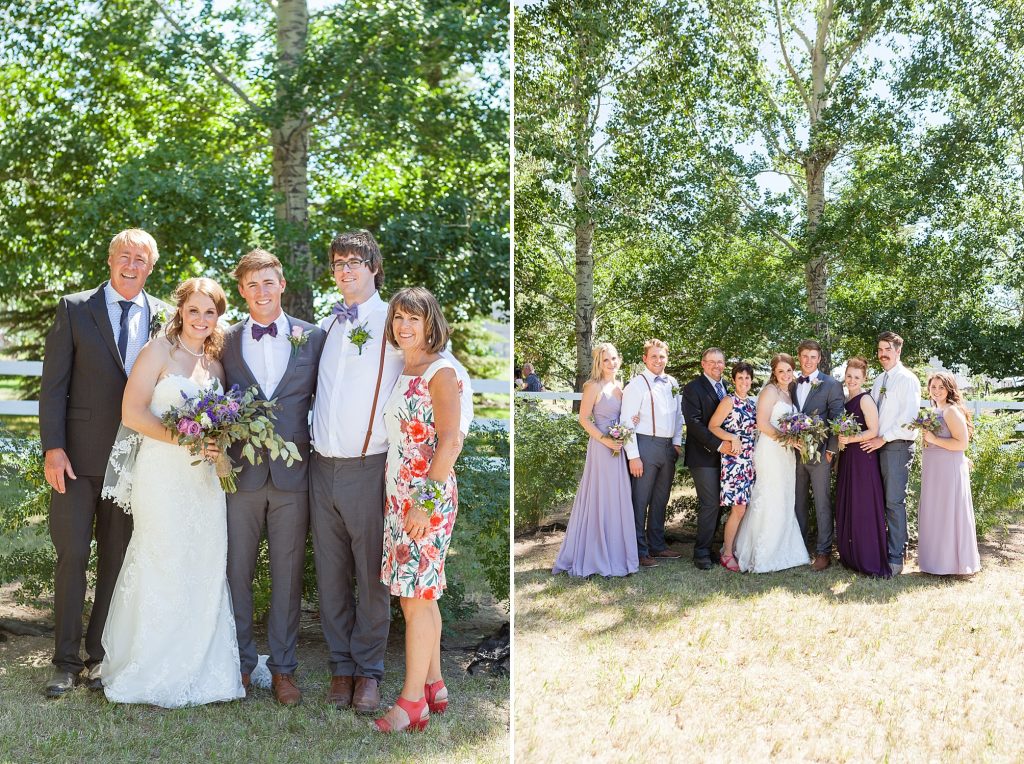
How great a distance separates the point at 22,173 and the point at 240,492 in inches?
262

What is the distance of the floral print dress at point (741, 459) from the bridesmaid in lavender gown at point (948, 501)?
1.08m

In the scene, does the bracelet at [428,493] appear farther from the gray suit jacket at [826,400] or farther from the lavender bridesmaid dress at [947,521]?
the lavender bridesmaid dress at [947,521]

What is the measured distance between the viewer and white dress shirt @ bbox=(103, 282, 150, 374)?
3.41 metres

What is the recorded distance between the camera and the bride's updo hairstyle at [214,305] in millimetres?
3201

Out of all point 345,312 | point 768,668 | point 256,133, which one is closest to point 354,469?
point 345,312

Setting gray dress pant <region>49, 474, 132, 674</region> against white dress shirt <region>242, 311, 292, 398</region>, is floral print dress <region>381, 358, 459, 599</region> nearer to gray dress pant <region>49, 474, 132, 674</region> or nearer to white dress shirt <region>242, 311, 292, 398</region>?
white dress shirt <region>242, 311, 292, 398</region>

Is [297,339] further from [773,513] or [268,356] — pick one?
[773,513]

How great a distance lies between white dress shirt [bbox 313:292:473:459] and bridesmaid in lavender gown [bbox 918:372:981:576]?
3576 millimetres

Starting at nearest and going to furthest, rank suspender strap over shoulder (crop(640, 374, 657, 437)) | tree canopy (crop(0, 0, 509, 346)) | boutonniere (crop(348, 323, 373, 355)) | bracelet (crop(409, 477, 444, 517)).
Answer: bracelet (crop(409, 477, 444, 517)), boutonniere (crop(348, 323, 373, 355)), suspender strap over shoulder (crop(640, 374, 657, 437)), tree canopy (crop(0, 0, 509, 346))

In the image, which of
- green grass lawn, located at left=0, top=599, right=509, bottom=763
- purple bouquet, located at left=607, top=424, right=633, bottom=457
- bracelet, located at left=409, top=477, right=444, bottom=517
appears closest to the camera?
green grass lawn, located at left=0, top=599, right=509, bottom=763

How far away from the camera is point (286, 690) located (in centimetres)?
321

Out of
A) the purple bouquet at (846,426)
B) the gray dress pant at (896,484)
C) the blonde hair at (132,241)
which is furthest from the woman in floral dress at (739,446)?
the blonde hair at (132,241)

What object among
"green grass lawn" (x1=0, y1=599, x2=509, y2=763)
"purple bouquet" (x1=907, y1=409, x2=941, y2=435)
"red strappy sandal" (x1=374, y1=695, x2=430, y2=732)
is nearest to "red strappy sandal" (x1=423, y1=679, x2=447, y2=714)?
"green grass lawn" (x1=0, y1=599, x2=509, y2=763)

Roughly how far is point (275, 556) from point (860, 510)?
3629 mm
